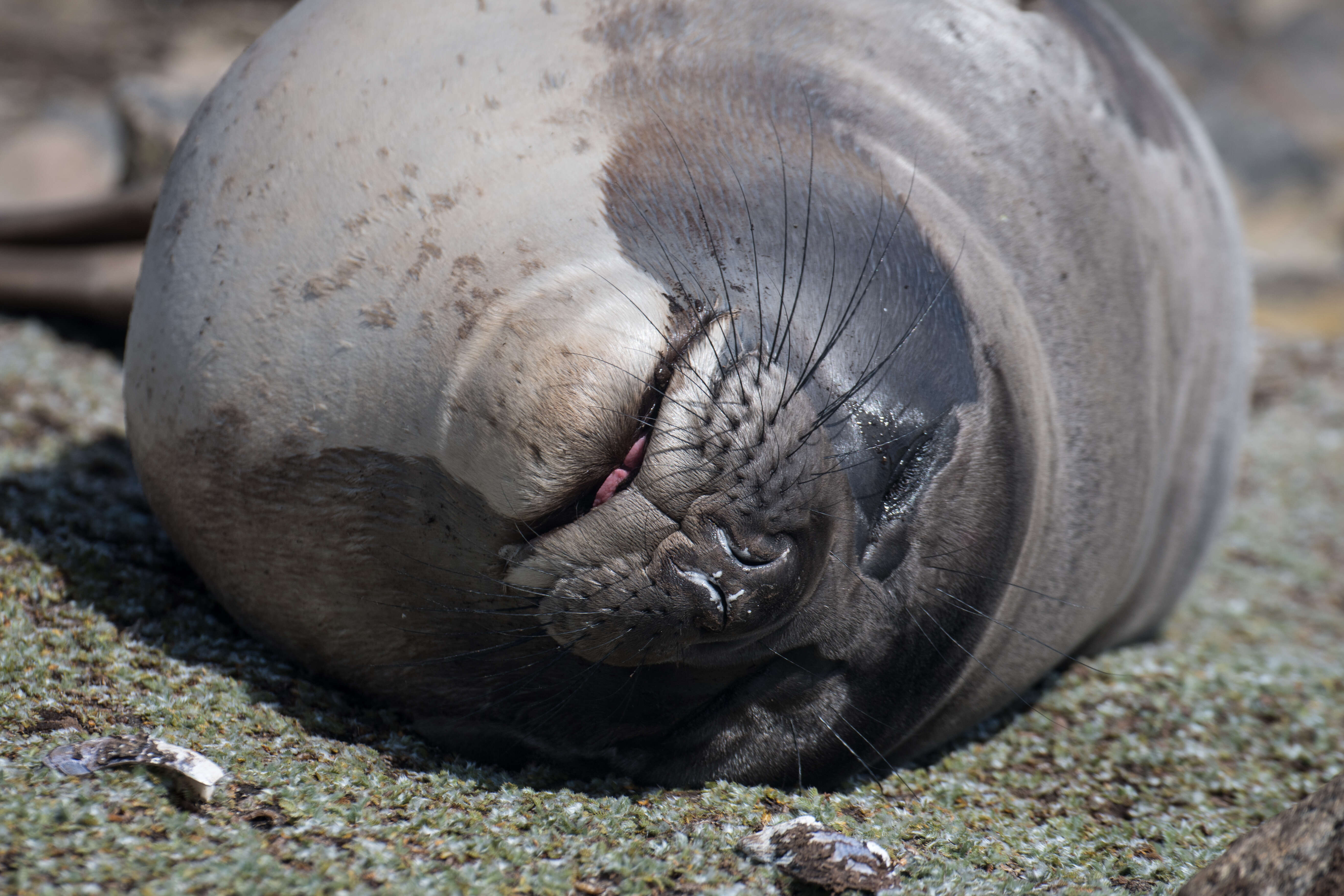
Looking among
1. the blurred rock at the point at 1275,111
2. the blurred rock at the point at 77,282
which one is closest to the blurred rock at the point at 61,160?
the blurred rock at the point at 77,282

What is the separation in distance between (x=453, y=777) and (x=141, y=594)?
34.2 inches

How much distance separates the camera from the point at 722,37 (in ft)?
7.04

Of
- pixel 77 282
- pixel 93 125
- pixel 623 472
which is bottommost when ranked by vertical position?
pixel 623 472

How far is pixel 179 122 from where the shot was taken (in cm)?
475

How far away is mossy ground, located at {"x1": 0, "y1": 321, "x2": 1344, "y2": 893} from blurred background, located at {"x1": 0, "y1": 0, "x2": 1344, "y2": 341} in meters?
0.89

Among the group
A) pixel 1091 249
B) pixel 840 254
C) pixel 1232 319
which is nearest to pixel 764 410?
pixel 840 254

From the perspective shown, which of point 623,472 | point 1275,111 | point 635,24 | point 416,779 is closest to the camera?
point 623,472

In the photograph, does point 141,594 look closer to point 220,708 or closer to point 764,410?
point 220,708

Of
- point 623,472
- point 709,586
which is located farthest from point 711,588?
point 623,472

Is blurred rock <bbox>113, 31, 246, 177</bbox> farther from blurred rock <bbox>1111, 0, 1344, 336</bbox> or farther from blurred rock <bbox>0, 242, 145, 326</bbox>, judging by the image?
blurred rock <bbox>1111, 0, 1344, 336</bbox>

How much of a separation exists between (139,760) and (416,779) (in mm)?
448

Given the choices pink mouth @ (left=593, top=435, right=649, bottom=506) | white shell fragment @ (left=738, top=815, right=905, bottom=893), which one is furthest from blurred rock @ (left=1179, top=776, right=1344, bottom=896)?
pink mouth @ (left=593, top=435, right=649, bottom=506)

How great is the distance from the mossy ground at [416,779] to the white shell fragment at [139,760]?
0.07ft

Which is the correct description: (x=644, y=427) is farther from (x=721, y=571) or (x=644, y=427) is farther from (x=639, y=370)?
(x=721, y=571)
